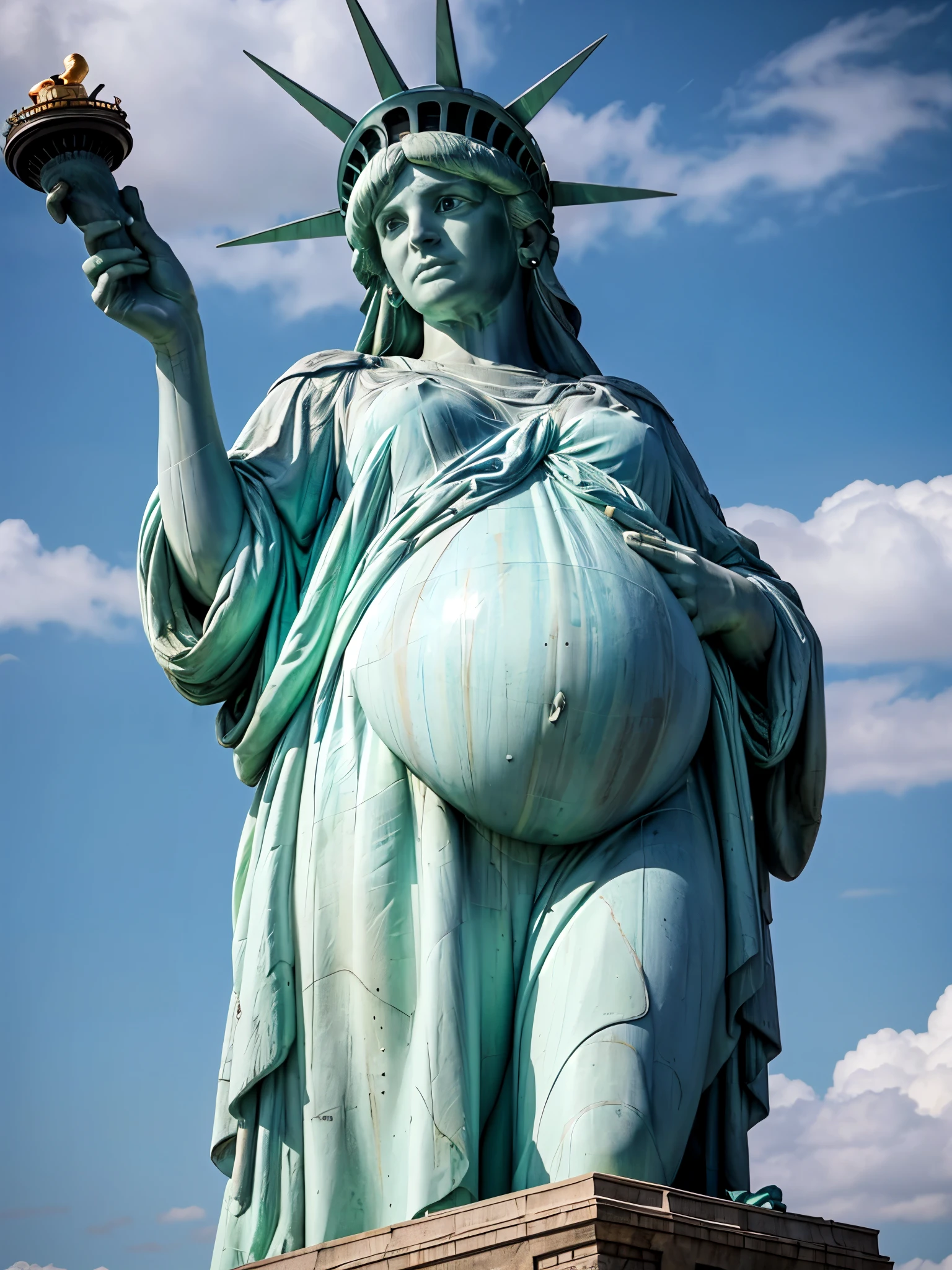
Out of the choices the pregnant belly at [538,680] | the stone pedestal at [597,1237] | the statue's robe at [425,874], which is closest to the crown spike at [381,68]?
the statue's robe at [425,874]

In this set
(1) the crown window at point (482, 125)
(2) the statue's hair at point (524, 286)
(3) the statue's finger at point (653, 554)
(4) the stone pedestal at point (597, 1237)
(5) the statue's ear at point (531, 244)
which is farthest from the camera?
(5) the statue's ear at point (531, 244)

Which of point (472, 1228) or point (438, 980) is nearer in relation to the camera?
point (472, 1228)

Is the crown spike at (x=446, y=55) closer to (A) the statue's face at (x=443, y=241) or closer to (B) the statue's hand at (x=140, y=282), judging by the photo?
(A) the statue's face at (x=443, y=241)

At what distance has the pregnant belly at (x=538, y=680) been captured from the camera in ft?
34.3

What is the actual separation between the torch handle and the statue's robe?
5.10 feet

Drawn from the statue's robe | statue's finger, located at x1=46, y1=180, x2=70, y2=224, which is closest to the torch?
statue's finger, located at x1=46, y1=180, x2=70, y2=224

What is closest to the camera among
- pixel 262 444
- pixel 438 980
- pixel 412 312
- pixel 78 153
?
pixel 438 980

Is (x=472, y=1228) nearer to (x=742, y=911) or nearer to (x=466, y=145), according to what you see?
(x=742, y=911)

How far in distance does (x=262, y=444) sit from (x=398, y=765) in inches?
94.6

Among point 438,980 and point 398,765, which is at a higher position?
point 398,765

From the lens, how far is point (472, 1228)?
8.98m

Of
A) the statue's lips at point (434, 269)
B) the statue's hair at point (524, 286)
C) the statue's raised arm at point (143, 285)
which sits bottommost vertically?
the statue's raised arm at point (143, 285)

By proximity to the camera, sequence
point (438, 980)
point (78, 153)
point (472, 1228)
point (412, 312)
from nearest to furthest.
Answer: point (472, 1228)
point (438, 980)
point (78, 153)
point (412, 312)

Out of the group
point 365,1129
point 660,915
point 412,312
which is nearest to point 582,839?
point 660,915
